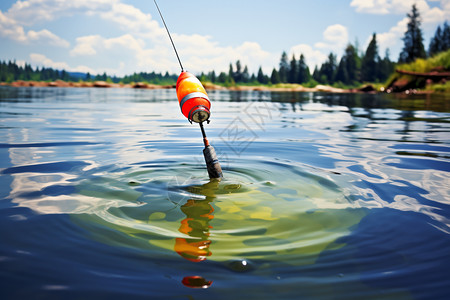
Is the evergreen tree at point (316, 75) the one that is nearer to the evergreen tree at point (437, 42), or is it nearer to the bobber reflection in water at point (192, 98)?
the evergreen tree at point (437, 42)

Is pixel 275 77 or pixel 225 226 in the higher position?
pixel 275 77

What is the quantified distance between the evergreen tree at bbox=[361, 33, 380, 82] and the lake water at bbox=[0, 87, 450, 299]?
321 ft

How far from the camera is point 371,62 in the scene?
94688mm

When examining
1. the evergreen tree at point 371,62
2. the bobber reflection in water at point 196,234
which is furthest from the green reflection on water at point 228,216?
the evergreen tree at point 371,62

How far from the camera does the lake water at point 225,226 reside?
1.95 m

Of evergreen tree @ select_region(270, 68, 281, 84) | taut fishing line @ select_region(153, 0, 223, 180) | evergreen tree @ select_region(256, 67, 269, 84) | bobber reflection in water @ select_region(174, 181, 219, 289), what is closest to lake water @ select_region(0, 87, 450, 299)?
bobber reflection in water @ select_region(174, 181, 219, 289)

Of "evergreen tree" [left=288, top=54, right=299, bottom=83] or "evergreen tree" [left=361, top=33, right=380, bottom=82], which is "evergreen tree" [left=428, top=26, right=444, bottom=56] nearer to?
"evergreen tree" [left=361, top=33, right=380, bottom=82]

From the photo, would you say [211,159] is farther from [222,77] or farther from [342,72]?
[222,77]

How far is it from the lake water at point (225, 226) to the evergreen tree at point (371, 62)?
97.8 meters

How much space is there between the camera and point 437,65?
43.4m

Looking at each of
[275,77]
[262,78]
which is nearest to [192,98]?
[275,77]

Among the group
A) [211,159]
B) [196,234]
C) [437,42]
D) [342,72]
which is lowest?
[196,234]

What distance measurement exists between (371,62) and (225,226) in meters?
103

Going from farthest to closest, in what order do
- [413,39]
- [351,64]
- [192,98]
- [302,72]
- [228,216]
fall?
1. [302,72]
2. [351,64]
3. [413,39]
4. [192,98]
5. [228,216]
